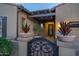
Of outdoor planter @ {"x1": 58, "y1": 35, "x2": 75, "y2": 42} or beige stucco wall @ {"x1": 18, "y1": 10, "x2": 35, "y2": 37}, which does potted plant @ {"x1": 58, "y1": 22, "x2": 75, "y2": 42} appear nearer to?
outdoor planter @ {"x1": 58, "y1": 35, "x2": 75, "y2": 42}

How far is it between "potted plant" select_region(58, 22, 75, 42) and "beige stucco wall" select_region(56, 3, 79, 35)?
0.05 metres

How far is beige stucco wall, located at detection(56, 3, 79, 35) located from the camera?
2.06 meters

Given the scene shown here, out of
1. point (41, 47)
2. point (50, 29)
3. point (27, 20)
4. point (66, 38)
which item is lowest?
point (41, 47)

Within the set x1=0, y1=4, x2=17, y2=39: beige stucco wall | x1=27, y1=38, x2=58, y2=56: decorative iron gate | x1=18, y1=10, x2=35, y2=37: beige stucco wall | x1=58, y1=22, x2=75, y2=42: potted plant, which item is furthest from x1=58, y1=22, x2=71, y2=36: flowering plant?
x1=0, y1=4, x2=17, y2=39: beige stucco wall

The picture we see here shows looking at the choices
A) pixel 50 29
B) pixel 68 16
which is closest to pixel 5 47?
pixel 50 29

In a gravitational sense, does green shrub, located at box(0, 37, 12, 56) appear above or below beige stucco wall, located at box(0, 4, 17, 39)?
below

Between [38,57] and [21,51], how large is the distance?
240 millimetres

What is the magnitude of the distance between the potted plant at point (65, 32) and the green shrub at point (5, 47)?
0.67 meters

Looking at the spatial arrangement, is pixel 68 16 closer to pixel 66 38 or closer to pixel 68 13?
pixel 68 13

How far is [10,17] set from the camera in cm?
210

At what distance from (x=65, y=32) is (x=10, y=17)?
751 mm

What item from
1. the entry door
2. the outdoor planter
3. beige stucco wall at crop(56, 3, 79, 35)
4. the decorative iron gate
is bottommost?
the decorative iron gate

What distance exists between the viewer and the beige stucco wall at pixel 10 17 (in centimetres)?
209

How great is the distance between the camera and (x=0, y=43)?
6.85ft
